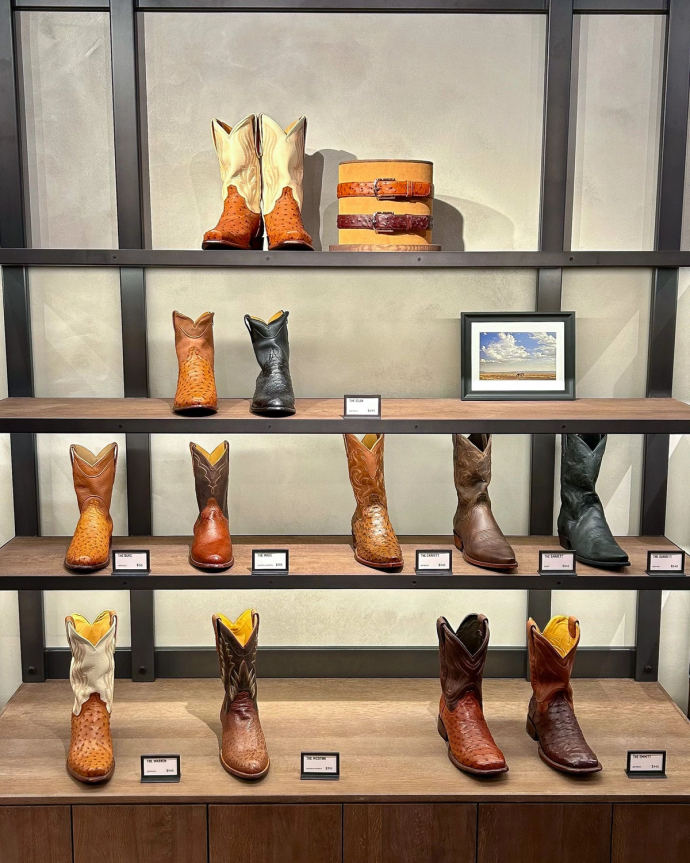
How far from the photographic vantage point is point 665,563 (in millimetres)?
2355

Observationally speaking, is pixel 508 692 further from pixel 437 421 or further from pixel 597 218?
pixel 597 218

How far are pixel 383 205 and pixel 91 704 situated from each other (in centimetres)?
162

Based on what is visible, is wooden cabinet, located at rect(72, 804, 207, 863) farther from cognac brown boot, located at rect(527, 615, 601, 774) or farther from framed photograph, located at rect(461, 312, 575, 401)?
framed photograph, located at rect(461, 312, 575, 401)

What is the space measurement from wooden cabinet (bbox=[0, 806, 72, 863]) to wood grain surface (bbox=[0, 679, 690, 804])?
33 millimetres

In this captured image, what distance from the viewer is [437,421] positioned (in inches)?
87.4

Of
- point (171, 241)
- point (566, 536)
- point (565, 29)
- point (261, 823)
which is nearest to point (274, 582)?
point (261, 823)

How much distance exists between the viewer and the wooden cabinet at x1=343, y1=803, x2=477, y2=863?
7.14 ft

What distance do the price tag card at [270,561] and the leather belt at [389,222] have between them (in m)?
0.94

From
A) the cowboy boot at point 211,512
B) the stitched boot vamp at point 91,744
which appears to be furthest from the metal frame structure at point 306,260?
the stitched boot vamp at point 91,744

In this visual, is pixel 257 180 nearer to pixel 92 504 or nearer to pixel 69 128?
pixel 69 128

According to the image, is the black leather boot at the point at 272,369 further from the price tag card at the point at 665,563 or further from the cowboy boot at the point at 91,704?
the price tag card at the point at 665,563

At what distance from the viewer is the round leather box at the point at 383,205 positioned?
2.23 meters

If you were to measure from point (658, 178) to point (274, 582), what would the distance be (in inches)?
68.5

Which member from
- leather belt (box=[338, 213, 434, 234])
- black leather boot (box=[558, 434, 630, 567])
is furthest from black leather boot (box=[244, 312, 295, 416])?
black leather boot (box=[558, 434, 630, 567])
